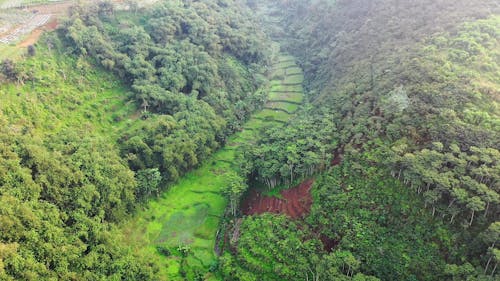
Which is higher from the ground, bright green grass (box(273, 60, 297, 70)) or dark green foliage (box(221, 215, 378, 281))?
bright green grass (box(273, 60, 297, 70))

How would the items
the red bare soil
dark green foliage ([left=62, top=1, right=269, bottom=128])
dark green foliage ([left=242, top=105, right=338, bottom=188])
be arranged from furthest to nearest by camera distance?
1. dark green foliage ([left=62, top=1, right=269, bottom=128])
2. dark green foliage ([left=242, top=105, right=338, bottom=188])
3. the red bare soil

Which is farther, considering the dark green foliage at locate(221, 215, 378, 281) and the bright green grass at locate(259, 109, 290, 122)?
the bright green grass at locate(259, 109, 290, 122)

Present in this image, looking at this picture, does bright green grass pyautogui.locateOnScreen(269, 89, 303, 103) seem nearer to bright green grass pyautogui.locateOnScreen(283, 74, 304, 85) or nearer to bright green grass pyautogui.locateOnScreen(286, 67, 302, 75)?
bright green grass pyautogui.locateOnScreen(283, 74, 304, 85)

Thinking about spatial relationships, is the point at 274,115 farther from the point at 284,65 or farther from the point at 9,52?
the point at 9,52

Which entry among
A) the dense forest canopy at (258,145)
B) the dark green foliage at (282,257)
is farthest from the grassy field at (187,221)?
the dark green foliage at (282,257)

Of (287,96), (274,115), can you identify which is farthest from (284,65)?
(274,115)

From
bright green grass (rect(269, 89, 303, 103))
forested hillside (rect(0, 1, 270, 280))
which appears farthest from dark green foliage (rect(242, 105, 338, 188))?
bright green grass (rect(269, 89, 303, 103))

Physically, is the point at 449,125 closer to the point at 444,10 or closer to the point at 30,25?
the point at 444,10
